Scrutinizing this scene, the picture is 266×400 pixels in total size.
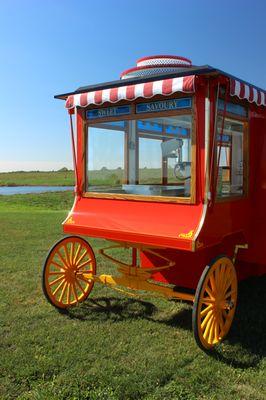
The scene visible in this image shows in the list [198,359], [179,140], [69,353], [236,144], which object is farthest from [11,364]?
[236,144]

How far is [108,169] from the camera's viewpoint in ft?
17.8

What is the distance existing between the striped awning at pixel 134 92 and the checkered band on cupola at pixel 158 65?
477 mm

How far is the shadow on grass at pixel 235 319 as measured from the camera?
4160 mm

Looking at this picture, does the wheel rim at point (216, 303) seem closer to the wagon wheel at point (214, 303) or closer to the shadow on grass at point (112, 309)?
the wagon wheel at point (214, 303)

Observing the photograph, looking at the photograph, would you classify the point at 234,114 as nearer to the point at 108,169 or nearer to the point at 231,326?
the point at 108,169

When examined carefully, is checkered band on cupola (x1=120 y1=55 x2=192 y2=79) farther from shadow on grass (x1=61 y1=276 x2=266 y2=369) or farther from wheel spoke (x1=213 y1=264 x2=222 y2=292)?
shadow on grass (x1=61 y1=276 x2=266 y2=369)

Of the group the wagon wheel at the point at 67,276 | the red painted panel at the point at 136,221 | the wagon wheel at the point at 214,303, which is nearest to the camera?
the wagon wheel at the point at 214,303

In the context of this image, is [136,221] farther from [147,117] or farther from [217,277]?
[147,117]

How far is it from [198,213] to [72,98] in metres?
2.13

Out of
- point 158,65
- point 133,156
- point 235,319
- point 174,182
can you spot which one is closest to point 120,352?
point 235,319

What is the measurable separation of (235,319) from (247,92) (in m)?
2.59

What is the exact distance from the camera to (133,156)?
541 cm

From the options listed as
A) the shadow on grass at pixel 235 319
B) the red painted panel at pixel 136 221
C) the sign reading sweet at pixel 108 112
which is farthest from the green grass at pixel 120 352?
the sign reading sweet at pixel 108 112

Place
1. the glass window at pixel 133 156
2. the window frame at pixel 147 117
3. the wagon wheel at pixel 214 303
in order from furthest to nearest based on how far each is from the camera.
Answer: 1. the glass window at pixel 133 156
2. the window frame at pixel 147 117
3. the wagon wheel at pixel 214 303
